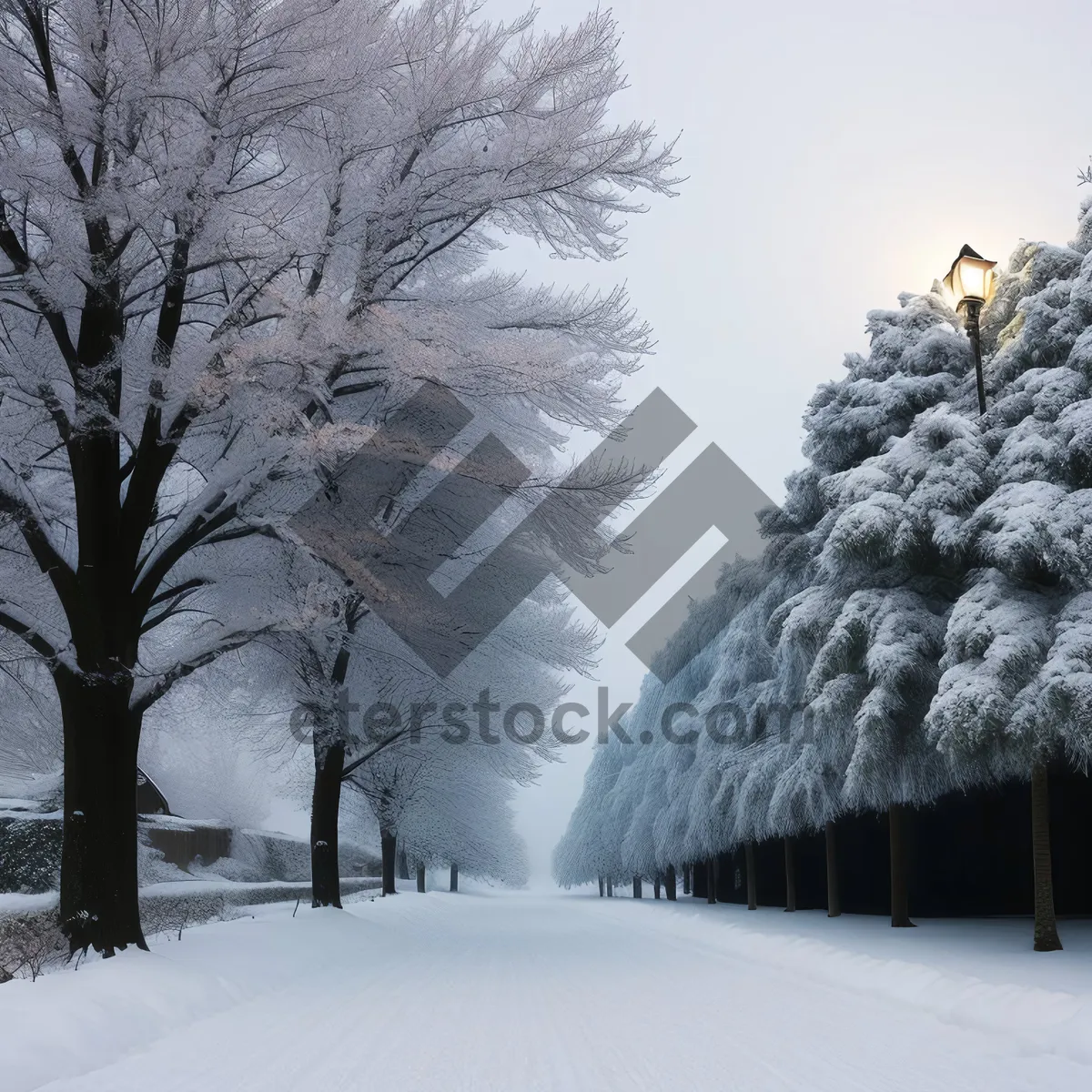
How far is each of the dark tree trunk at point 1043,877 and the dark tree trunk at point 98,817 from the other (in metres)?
10.1

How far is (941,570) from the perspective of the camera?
50.3 ft

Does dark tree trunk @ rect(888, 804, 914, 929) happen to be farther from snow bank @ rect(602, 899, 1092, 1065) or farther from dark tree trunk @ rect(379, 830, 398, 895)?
dark tree trunk @ rect(379, 830, 398, 895)

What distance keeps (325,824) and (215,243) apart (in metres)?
12.1

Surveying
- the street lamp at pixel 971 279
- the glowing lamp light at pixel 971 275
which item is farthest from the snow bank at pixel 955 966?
the glowing lamp light at pixel 971 275

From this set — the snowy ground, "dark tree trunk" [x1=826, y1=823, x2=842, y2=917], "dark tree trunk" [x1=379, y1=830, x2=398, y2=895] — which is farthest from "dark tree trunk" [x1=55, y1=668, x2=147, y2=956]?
"dark tree trunk" [x1=379, y1=830, x2=398, y2=895]

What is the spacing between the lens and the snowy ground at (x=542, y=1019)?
6160mm

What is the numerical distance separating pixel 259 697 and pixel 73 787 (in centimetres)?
695

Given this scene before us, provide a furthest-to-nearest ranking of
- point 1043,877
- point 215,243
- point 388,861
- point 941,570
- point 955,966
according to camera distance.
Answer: point 388,861 < point 941,570 < point 1043,877 < point 955,966 < point 215,243

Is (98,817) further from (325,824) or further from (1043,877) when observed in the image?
(1043,877)

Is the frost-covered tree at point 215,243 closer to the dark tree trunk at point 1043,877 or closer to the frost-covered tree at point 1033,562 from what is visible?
Result: the frost-covered tree at point 1033,562

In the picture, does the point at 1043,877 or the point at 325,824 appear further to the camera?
the point at 325,824

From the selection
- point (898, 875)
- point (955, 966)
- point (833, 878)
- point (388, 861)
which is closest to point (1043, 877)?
point (955, 966)

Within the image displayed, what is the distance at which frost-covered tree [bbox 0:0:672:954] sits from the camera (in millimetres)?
9211

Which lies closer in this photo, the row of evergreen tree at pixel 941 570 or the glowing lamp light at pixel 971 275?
the row of evergreen tree at pixel 941 570
